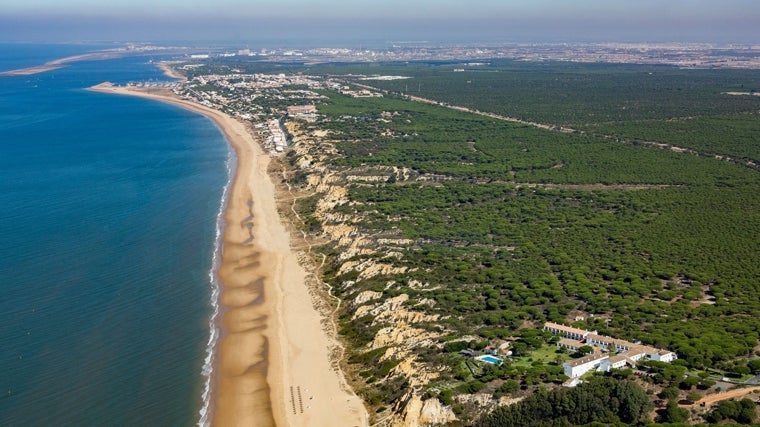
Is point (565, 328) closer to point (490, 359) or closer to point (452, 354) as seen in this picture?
point (490, 359)

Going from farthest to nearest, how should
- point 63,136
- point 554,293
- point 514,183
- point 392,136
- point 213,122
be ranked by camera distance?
point 213,122
point 63,136
point 392,136
point 514,183
point 554,293

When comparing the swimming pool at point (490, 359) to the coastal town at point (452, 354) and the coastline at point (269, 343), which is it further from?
the coastline at point (269, 343)

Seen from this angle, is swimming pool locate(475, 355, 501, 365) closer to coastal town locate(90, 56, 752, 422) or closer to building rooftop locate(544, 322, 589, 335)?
coastal town locate(90, 56, 752, 422)

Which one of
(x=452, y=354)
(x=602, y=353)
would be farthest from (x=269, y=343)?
(x=602, y=353)

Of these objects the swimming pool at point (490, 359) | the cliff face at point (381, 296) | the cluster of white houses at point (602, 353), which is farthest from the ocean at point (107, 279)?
the cluster of white houses at point (602, 353)

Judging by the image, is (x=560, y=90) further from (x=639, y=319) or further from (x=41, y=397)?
(x=41, y=397)

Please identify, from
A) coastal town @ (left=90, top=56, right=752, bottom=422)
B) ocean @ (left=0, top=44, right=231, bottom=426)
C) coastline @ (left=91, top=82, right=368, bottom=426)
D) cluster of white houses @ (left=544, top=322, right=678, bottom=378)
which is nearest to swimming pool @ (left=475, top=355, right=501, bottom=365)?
coastal town @ (left=90, top=56, right=752, bottom=422)

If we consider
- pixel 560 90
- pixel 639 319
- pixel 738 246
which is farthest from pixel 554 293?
pixel 560 90
